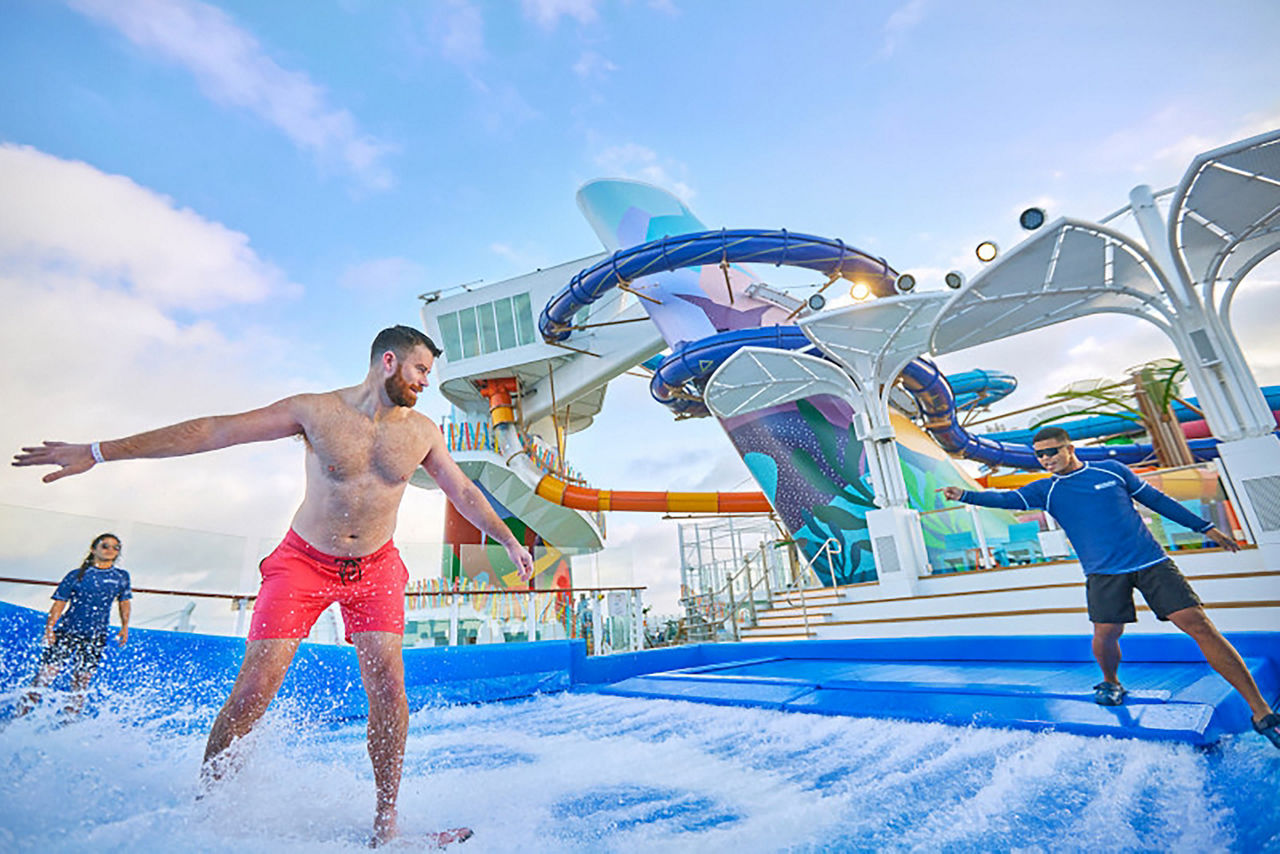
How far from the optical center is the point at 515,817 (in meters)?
1.91

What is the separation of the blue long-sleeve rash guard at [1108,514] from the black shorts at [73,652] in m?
5.39

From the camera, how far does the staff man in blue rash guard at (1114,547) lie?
253 cm

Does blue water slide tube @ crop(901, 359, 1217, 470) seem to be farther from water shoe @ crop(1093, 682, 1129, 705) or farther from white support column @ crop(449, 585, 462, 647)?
white support column @ crop(449, 585, 462, 647)

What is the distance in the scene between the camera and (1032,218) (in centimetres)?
588

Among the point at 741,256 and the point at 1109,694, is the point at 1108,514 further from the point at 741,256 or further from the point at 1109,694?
the point at 741,256

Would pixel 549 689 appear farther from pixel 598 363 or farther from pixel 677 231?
pixel 677 231

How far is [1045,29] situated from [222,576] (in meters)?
9.07

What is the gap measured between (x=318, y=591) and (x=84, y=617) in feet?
9.07

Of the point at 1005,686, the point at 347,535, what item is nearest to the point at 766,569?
the point at 1005,686

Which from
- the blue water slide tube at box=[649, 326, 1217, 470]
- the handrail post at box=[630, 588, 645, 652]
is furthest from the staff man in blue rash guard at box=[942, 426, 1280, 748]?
the blue water slide tube at box=[649, 326, 1217, 470]

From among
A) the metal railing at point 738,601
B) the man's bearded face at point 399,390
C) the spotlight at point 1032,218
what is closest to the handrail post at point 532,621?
the metal railing at point 738,601

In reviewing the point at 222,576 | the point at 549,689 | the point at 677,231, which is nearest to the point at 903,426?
the point at 677,231

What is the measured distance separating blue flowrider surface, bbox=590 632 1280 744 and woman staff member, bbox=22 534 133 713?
356 cm

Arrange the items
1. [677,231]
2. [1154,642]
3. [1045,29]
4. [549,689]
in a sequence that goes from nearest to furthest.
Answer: [1154,642] → [1045,29] → [549,689] → [677,231]
